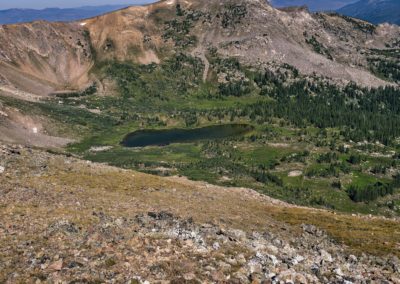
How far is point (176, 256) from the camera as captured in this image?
Result: 1297 inches

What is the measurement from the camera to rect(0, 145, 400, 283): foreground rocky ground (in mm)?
30797

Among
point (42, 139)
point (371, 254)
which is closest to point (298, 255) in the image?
point (371, 254)

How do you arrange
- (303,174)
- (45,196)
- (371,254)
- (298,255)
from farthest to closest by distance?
(303,174)
(45,196)
(371,254)
(298,255)

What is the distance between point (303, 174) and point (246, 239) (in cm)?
14605

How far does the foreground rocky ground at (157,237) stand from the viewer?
30797 millimetres

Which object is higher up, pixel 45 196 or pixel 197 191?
pixel 45 196

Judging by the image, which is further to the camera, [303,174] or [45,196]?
[303,174]

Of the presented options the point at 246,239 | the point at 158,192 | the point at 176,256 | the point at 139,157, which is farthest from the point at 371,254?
the point at 139,157

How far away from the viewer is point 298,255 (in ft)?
126

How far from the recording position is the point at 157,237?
36.2 m

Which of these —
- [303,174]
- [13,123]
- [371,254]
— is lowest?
[303,174]

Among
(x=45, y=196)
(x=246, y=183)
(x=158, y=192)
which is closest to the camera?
(x=45, y=196)

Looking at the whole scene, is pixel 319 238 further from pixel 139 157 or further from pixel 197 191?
pixel 139 157

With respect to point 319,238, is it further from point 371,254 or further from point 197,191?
point 197,191
